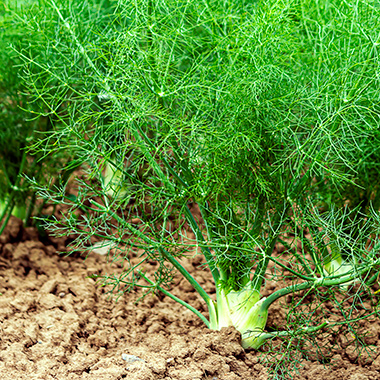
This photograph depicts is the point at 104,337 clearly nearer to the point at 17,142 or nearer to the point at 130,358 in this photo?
the point at 130,358

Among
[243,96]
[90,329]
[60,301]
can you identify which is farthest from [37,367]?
[243,96]

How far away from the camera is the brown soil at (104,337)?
158cm

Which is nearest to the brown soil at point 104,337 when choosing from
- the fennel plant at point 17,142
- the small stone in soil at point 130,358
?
the small stone in soil at point 130,358

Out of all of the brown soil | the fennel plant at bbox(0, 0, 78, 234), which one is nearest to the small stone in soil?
the brown soil

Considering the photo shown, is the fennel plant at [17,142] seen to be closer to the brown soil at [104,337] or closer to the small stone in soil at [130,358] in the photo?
the brown soil at [104,337]

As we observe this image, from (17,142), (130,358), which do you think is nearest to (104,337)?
(130,358)

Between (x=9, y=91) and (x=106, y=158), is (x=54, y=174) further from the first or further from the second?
(x=106, y=158)

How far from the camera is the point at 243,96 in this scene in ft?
5.29

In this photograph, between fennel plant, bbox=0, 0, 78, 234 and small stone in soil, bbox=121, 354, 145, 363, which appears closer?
small stone in soil, bbox=121, 354, 145, 363

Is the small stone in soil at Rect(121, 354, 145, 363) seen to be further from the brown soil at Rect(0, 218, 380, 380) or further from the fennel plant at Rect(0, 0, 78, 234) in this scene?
the fennel plant at Rect(0, 0, 78, 234)

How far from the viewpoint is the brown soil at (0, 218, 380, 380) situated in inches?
62.4

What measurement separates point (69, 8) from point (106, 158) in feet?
2.39

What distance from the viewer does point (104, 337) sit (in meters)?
1.83

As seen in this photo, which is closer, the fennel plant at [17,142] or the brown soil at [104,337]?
the brown soil at [104,337]
